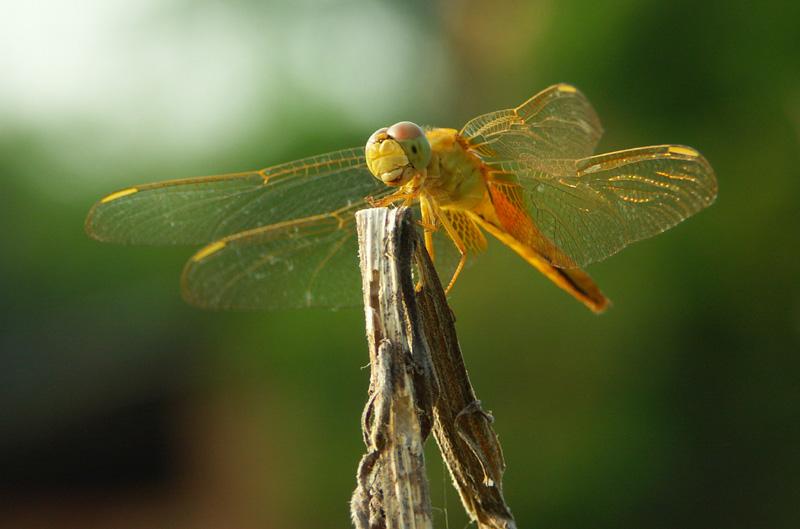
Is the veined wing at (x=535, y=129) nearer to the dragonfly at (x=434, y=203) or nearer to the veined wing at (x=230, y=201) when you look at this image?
the dragonfly at (x=434, y=203)

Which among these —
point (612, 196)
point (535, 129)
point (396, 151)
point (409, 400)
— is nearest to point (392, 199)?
point (396, 151)

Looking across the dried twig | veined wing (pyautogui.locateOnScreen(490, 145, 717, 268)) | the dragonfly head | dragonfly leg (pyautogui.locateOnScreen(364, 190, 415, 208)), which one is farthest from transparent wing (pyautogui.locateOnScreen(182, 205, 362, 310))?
the dried twig

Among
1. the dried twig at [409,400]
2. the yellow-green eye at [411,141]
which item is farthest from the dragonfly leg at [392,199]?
the dried twig at [409,400]

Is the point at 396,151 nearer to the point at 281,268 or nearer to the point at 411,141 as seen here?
the point at 411,141

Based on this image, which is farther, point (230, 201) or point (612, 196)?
point (230, 201)

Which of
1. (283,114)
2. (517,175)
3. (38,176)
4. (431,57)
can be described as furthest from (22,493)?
(517,175)

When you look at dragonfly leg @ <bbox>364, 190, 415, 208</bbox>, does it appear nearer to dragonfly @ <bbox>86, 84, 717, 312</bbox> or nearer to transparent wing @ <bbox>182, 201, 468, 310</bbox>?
dragonfly @ <bbox>86, 84, 717, 312</bbox>

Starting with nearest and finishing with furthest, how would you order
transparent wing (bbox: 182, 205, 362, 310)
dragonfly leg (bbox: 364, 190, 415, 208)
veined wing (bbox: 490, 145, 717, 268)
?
veined wing (bbox: 490, 145, 717, 268) → dragonfly leg (bbox: 364, 190, 415, 208) → transparent wing (bbox: 182, 205, 362, 310)
